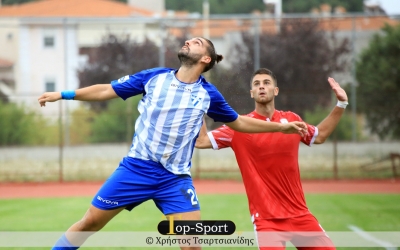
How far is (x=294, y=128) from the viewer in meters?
5.64

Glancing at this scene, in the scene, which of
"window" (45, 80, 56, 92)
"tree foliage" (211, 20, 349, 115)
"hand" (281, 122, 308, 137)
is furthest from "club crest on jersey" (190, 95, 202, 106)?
"window" (45, 80, 56, 92)

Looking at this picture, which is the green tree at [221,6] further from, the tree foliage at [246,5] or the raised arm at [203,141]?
the raised arm at [203,141]

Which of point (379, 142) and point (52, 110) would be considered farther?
point (52, 110)

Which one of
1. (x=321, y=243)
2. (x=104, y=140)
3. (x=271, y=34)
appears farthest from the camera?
(x=271, y=34)

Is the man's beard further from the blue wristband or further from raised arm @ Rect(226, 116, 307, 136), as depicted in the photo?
the blue wristband

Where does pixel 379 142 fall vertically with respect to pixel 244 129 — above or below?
below

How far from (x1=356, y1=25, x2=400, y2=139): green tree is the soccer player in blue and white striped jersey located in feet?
58.9

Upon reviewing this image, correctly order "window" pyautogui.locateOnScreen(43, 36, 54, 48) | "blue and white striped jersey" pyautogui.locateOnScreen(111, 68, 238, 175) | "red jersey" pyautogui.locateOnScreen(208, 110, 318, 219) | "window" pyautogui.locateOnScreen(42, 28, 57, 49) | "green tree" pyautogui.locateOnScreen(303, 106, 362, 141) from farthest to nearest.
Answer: "window" pyautogui.locateOnScreen(43, 36, 54, 48)
"window" pyautogui.locateOnScreen(42, 28, 57, 49)
"green tree" pyautogui.locateOnScreen(303, 106, 362, 141)
"red jersey" pyautogui.locateOnScreen(208, 110, 318, 219)
"blue and white striped jersey" pyautogui.locateOnScreen(111, 68, 238, 175)

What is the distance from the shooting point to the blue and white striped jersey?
5.56 m

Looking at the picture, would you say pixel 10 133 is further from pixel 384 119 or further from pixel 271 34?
pixel 384 119

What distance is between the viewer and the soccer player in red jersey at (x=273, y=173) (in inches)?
220

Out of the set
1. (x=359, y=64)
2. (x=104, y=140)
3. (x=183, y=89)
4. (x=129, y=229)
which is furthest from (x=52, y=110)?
(x=183, y=89)

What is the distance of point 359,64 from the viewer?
2855 cm

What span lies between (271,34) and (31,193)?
1321cm
